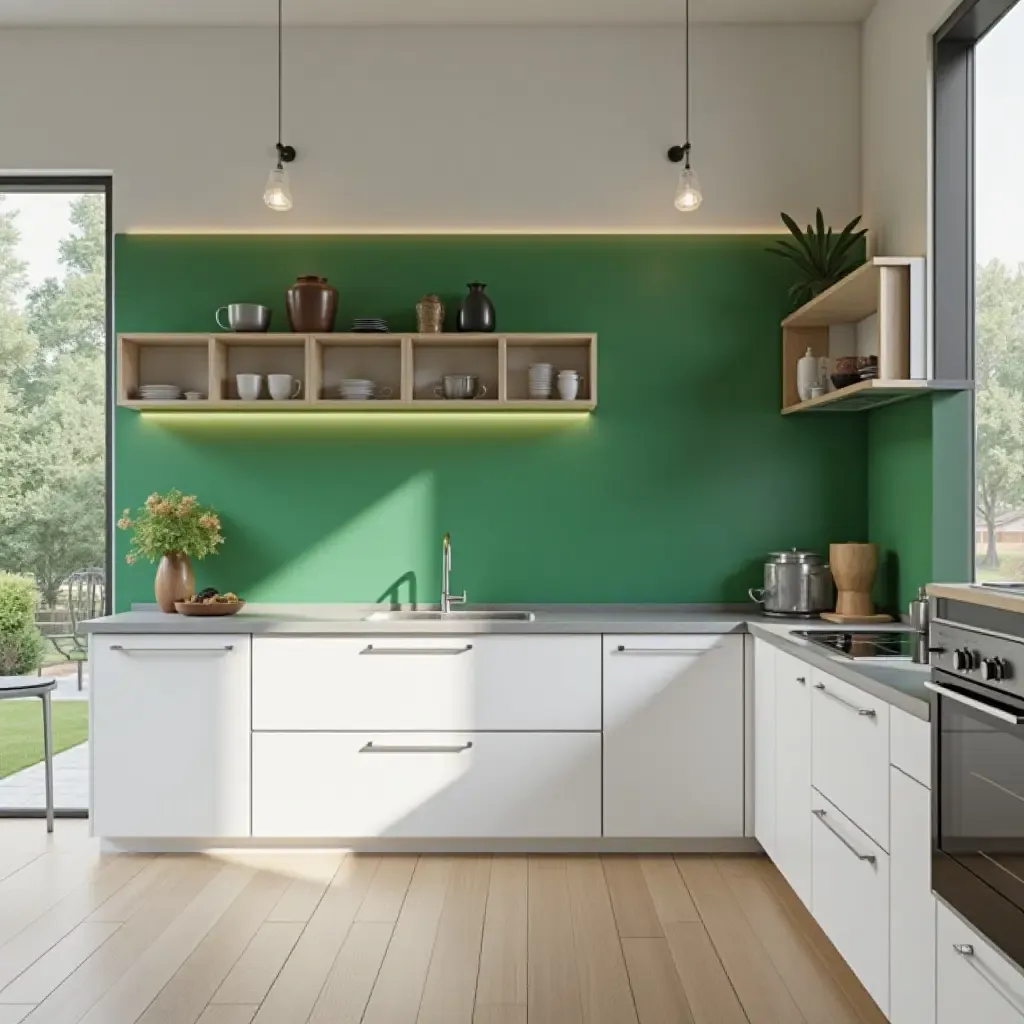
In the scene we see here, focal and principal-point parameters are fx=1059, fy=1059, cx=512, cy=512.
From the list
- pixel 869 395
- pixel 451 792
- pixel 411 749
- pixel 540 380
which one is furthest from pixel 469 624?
pixel 869 395

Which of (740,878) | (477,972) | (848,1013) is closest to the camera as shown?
(848,1013)

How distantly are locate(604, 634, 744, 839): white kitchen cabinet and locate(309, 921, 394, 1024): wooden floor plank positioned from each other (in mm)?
995

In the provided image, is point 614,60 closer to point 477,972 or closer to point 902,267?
point 902,267

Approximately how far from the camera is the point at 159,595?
4.05 meters

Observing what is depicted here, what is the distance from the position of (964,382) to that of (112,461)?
318 cm

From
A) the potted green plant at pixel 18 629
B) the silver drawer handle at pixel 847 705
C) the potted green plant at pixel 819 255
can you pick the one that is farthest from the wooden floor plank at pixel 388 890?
the potted green plant at pixel 819 255

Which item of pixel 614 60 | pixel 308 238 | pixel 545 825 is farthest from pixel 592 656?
pixel 614 60

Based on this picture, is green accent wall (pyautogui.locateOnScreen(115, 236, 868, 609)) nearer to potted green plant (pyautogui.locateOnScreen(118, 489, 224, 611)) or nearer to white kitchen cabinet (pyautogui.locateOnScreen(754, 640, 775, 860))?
potted green plant (pyautogui.locateOnScreen(118, 489, 224, 611))

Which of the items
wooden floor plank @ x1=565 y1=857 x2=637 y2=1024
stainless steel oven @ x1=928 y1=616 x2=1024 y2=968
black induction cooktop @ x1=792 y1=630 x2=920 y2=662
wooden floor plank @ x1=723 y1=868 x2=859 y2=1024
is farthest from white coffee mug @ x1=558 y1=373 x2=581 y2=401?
stainless steel oven @ x1=928 y1=616 x2=1024 y2=968

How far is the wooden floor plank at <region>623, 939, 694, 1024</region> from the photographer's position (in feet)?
8.36

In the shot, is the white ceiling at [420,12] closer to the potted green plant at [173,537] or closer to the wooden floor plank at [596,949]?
the potted green plant at [173,537]

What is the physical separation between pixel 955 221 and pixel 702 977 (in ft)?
7.88

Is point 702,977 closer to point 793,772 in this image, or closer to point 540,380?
point 793,772

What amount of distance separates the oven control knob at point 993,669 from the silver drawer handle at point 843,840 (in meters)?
0.80
